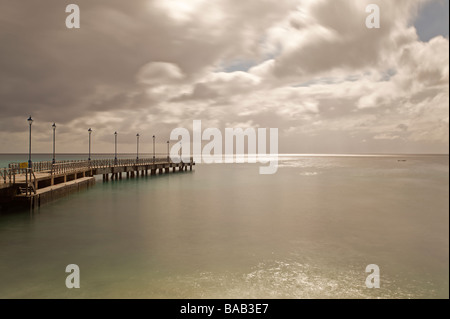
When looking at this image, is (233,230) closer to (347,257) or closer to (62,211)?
(347,257)

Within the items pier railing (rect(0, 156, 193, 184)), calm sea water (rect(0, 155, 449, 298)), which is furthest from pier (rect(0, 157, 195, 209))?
calm sea water (rect(0, 155, 449, 298))

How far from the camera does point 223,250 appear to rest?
57.9 feet

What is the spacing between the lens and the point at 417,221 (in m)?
26.1

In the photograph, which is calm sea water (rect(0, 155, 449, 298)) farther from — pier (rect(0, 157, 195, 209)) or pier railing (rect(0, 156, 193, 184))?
pier railing (rect(0, 156, 193, 184))

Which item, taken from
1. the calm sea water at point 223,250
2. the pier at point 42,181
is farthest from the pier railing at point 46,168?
the calm sea water at point 223,250

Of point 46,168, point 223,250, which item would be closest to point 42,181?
point 46,168

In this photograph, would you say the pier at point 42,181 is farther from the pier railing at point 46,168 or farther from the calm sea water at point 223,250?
the calm sea water at point 223,250

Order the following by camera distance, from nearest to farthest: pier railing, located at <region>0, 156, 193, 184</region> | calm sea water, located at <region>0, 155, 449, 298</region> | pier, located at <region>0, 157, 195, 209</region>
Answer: calm sea water, located at <region>0, 155, 449, 298</region>
pier, located at <region>0, 157, 195, 209</region>
pier railing, located at <region>0, 156, 193, 184</region>

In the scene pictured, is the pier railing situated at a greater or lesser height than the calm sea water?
greater

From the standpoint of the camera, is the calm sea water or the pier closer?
the calm sea water

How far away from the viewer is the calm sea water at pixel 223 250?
1230cm

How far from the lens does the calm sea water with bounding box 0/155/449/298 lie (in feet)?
40.4
